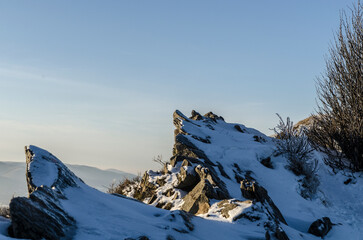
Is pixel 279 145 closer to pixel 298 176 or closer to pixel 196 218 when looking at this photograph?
pixel 298 176

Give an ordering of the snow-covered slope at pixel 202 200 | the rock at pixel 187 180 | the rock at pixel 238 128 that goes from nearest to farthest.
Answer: the snow-covered slope at pixel 202 200, the rock at pixel 187 180, the rock at pixel 238 128

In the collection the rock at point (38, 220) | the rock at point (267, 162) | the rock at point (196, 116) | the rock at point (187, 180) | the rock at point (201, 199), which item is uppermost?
the rock at point (196, 116)

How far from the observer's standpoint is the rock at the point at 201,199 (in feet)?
21.7

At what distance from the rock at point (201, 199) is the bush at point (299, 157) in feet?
11.7

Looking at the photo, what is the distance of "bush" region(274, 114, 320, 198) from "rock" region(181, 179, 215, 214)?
3.57m

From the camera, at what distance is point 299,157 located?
35.4 feet

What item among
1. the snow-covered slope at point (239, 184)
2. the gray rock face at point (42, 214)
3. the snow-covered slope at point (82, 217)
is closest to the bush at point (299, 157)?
the snow-covered slope at point (239, 184)

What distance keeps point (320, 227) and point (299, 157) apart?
368cm

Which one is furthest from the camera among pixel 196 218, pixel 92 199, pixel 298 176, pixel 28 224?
pixel 298 176

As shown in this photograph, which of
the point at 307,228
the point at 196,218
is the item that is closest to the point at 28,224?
the point at 196,218

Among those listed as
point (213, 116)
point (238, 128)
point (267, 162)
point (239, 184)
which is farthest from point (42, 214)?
point (213, 116)

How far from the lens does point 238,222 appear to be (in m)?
5.65

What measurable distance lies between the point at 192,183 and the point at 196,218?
2.58 metres

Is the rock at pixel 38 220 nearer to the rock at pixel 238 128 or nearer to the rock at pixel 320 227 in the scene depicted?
the rock at pixel 320 227
